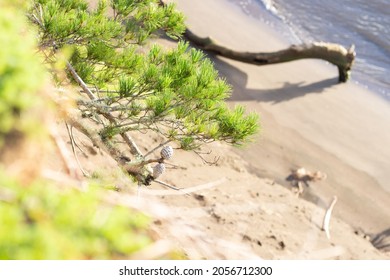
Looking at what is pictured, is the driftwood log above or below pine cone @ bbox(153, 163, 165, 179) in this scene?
below

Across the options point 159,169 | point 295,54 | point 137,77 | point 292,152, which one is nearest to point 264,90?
point 295,54

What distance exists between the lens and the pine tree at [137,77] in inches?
107

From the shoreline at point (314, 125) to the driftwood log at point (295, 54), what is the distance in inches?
8.9

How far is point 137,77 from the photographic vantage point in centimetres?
312

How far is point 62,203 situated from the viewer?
3.86ft

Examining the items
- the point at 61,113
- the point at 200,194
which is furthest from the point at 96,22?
the point at 200,194

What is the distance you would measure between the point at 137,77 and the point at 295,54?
18.0ft

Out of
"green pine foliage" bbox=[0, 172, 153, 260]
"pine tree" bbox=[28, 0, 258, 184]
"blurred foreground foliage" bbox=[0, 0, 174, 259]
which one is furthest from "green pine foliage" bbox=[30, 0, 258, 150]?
"green pine foliage" bbox=[0, 172, 153, 260]

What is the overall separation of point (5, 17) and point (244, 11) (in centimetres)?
915

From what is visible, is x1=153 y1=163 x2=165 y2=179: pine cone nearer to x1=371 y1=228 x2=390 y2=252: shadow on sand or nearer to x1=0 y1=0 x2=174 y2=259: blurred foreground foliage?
x1=0 y1=0 x2=174 y2=259: blurred foreground foliage

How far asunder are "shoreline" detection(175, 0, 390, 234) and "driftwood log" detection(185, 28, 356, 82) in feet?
0.74

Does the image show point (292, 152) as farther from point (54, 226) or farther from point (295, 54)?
point (54, 226)

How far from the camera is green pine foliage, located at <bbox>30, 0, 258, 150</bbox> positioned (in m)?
2.72

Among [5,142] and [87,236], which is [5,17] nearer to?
[5,142]
